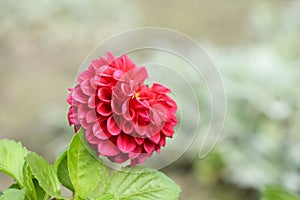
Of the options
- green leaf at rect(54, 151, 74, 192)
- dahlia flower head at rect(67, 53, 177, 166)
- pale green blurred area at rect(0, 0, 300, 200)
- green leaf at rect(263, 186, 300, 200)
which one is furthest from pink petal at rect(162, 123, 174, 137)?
pale green blurred area at rect(0, 0, 300, 200)

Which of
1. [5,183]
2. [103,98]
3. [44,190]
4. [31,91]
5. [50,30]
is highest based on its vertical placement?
[50,30]

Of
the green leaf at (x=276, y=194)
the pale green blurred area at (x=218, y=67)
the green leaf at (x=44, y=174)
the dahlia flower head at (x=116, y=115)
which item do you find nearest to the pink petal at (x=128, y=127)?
the dahlia flower head at (x=116, y=115)

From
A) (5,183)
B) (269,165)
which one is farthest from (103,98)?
(5,183)

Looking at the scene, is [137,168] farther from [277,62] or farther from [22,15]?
[22,15]

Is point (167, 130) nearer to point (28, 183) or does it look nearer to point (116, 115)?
point (116, 115)

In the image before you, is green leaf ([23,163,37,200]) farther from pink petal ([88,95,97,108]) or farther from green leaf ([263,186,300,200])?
green leaf ([263,186,300,200])

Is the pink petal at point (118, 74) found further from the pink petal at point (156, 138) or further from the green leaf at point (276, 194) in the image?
the green leaf at point (276, 194)

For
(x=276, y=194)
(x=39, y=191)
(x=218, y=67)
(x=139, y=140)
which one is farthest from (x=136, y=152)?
(x=218, y=67)

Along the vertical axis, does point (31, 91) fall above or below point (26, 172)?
above
